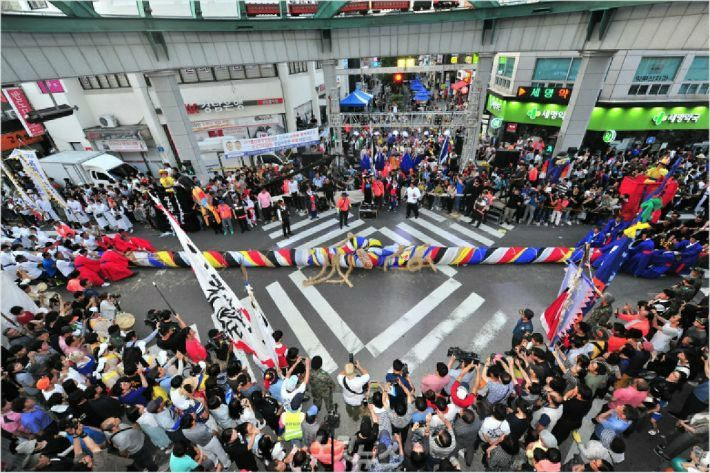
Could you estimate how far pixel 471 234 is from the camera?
12656 mm

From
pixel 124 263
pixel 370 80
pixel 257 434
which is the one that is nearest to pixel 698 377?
pixel 257 434

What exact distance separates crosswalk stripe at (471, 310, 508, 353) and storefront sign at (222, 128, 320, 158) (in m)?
11.9

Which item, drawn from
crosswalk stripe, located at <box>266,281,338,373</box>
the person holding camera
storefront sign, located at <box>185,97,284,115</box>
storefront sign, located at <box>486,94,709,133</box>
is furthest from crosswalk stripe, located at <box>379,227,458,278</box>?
storefront sign, located at <box>185,97,284,115</box>

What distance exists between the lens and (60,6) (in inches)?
398

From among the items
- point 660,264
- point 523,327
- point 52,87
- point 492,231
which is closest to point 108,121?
point 52,87

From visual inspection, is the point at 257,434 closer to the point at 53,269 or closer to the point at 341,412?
the point at 341,412

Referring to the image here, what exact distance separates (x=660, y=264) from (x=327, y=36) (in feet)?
53.8

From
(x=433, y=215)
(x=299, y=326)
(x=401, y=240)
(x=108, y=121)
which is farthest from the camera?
(x=108, y=121)

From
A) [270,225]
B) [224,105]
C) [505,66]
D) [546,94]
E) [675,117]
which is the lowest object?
[270,225]

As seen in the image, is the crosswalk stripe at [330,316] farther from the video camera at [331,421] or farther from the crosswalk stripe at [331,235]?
the video camera at [331,421]

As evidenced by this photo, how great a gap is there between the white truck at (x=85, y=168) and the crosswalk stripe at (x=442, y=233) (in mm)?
15756

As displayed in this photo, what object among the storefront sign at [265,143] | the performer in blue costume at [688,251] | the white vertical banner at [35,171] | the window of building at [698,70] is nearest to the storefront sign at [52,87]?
the white vertical banner at [35,171]

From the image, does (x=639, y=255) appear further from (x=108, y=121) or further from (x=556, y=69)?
(x=108, y=121)

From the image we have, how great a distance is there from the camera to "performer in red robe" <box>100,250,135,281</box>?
33.9 ft
